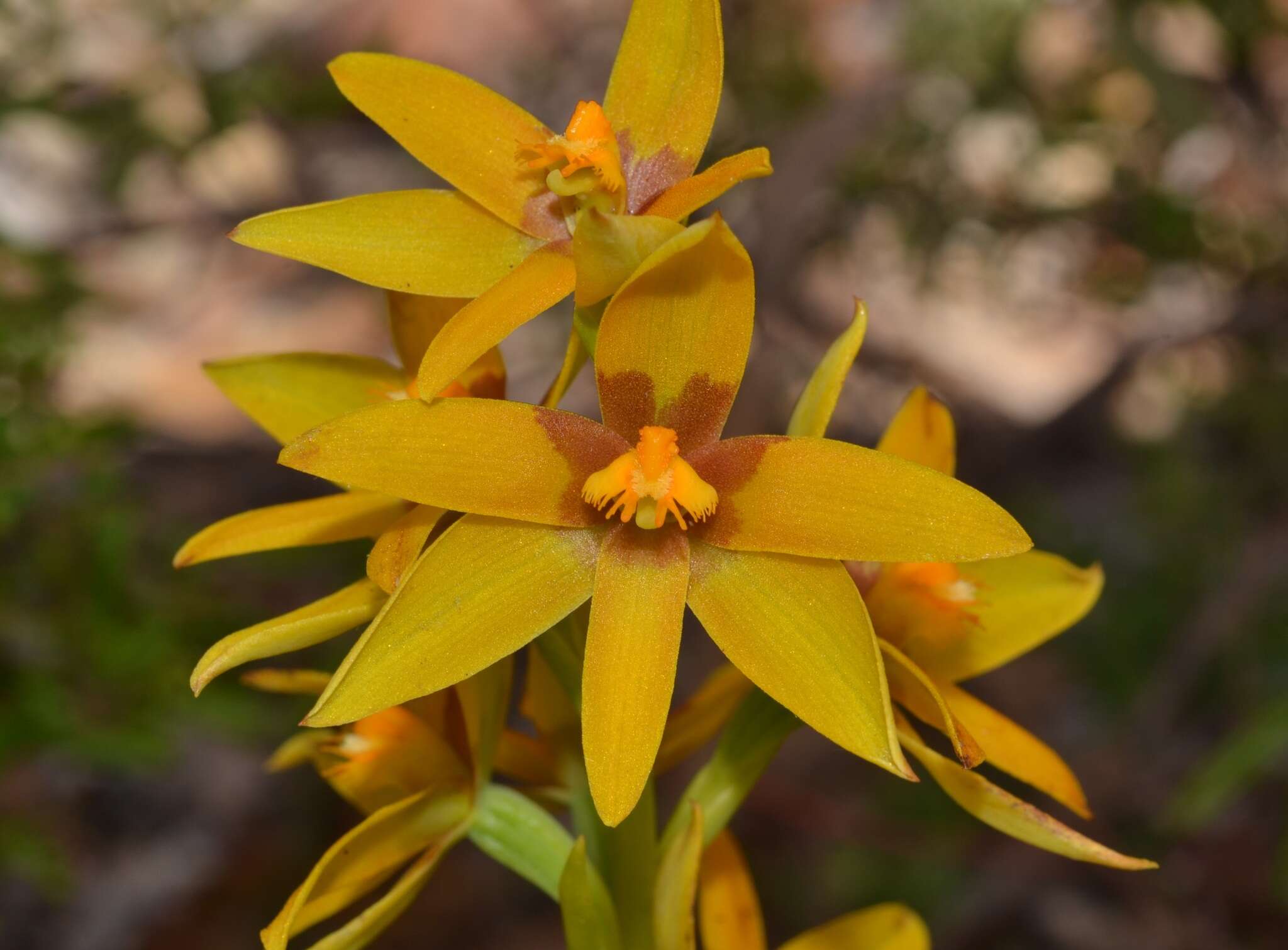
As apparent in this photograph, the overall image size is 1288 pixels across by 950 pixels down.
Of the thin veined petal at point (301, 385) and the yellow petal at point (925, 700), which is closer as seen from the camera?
the yellow petal at point (925, 700)

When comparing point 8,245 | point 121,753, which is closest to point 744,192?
point 8,245

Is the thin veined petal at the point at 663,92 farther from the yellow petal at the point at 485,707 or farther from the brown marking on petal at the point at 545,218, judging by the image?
the yellow petal at the point at 485,707

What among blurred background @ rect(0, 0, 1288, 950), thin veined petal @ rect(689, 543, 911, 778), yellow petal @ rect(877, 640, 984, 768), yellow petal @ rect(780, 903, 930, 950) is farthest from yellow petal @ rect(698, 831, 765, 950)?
blurred background @ rect(0, 0, 1288, 950)

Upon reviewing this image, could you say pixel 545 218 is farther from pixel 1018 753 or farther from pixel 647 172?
pixel 1018 753

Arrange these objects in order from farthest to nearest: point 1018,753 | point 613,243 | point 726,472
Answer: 1. point 1018,753
2. point 726,472
3. point 613,243

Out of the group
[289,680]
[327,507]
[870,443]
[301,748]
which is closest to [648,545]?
[327,507]

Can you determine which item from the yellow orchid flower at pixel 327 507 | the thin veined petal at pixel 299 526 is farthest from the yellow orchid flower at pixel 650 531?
the thin veined petal at pixel 299 526

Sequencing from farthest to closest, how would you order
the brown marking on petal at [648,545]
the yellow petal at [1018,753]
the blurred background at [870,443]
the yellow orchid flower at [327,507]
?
the blurred background at [870,443], the yellow petal at [1018,753], the brown marking on petal at [648,545], the yellow orchid flower at [327,507]

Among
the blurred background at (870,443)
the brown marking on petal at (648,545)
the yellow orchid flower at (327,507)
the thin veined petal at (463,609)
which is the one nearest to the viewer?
the thin veined petal at (463,609)
